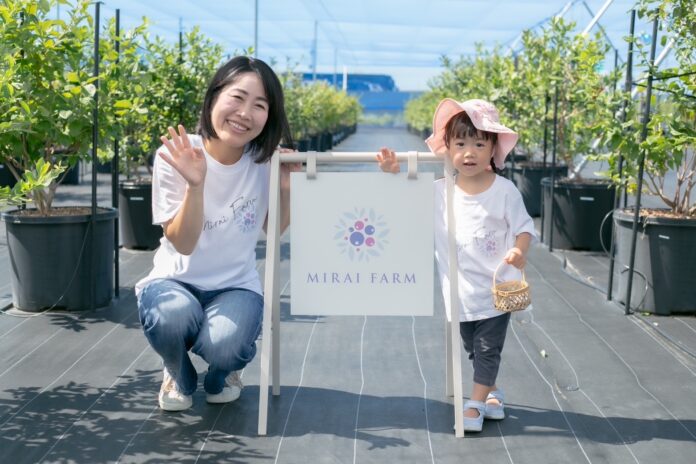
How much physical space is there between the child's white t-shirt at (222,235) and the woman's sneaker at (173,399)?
359mm

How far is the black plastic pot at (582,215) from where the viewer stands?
716 centimetres

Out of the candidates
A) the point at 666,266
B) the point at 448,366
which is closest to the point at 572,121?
the point at 666,266

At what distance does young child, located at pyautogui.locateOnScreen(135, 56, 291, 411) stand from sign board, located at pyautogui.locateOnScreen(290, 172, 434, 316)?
167mm

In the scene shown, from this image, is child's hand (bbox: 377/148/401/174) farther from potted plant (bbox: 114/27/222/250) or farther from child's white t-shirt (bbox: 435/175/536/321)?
potted plant (bbox: 114/27/222/250)

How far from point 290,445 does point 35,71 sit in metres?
2.42

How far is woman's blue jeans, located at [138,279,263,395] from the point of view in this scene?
3.11 metres

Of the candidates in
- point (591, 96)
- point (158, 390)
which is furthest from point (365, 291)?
point (591, 96)

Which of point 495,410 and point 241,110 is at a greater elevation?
point 241,110

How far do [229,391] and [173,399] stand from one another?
218 mm

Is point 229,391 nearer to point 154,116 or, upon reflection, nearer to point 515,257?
point 515,257

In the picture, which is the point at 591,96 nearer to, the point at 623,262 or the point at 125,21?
the point at 623,262

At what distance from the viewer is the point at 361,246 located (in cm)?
331

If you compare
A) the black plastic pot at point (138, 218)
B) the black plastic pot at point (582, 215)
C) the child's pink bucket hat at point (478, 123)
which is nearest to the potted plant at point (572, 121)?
the black plastic pot at point (582, 215)

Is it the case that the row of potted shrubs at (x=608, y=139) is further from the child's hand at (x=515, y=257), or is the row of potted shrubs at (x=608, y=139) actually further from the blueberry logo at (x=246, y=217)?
the blueberry logo at (x=246, y=217)
